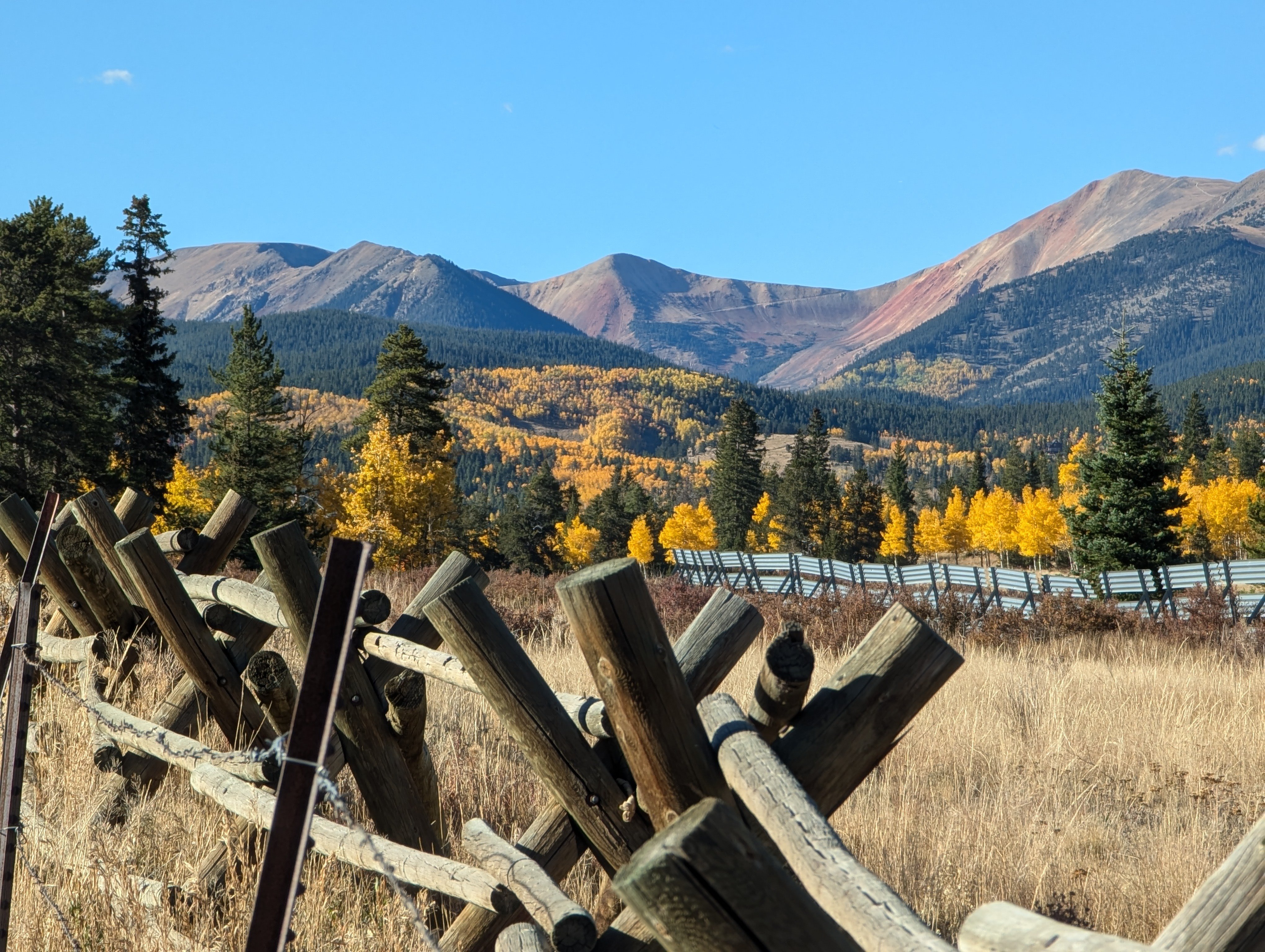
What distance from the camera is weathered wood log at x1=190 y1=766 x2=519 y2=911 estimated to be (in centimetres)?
244

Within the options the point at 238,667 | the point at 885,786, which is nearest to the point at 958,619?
the point at 885,786

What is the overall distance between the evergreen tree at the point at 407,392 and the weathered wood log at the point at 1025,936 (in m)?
36.5

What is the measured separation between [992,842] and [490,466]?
182m

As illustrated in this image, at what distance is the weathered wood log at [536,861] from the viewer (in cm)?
254

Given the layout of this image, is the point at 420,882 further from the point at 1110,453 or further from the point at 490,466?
the point at 490,466

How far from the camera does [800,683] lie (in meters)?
2.11

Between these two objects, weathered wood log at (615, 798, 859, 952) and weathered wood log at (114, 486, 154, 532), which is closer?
weathered wood log at (615, 798, 859, 952)

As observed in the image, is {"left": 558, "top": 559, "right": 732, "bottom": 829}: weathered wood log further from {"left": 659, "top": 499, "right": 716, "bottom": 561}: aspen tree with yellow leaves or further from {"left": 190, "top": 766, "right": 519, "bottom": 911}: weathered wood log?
{"left": 659, "top": 499, "right": 716, "bottom": 561}: aspen tree with yellow leaves

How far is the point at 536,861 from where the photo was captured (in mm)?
2502

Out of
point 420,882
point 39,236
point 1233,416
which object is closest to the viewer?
point 420,882

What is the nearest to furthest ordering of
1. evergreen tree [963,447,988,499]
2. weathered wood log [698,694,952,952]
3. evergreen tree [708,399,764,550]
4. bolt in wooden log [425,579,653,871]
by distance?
weathered wood log [698,694,952,952]
bolt in wooden log [425,579,653,871]
evergreen tree [708,399,764,550]
evergreen tree [963,447,988,499]

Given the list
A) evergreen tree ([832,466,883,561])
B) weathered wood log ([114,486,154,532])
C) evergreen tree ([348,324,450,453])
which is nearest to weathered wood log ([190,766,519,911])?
weathered wood log ([114,486,154,532])

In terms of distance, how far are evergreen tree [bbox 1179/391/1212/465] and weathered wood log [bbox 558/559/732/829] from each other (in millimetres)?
86001

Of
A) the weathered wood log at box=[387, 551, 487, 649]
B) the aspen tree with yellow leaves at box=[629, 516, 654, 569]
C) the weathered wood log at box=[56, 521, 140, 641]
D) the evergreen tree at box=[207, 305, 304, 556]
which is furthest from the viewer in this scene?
the aspen tree with yellow leaves at box=[629, 516, 654, 569]
